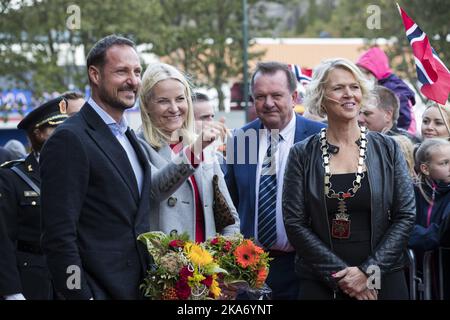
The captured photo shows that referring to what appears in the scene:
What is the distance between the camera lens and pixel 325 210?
543 centimetres

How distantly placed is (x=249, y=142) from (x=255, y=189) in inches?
14.7

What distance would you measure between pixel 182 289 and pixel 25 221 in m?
2.33

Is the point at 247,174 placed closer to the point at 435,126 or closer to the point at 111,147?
the point at 111,147

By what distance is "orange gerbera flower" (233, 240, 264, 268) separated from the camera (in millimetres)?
4844

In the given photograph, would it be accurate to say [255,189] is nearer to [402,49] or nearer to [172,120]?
[172,120]

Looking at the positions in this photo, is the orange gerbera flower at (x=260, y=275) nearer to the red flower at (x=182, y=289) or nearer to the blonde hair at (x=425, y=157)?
the red flower at (x=182, y=289)

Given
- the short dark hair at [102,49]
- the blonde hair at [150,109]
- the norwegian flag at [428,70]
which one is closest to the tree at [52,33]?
the norwegian flag at [428,70]

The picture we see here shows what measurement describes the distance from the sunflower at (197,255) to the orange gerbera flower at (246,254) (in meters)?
0.20

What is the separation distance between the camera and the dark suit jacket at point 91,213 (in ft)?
14.4

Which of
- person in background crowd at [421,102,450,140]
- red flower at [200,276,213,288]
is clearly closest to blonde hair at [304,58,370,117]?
red flower at [200,276,213,288]

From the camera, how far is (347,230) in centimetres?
540

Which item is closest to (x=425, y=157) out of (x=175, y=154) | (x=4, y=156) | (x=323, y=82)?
(x=323, y=82)

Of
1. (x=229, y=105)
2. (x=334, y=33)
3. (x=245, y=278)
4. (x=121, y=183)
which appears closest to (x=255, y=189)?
(x=245, y=278)

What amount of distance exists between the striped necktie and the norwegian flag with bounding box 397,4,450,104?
5.62 feet
